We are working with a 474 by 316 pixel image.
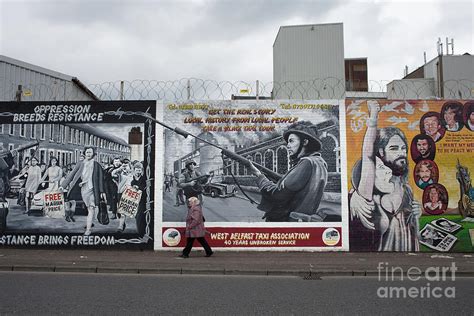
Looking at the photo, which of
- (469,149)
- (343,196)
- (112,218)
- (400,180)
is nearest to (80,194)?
(112,218)

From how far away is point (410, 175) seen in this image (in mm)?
12094

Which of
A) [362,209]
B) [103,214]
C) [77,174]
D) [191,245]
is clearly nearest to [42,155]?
[77,174]

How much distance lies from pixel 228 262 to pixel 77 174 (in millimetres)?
5186

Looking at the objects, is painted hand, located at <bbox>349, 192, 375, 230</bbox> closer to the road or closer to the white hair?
the road

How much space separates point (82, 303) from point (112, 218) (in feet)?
19.2

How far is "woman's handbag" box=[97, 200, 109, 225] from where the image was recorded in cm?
1216

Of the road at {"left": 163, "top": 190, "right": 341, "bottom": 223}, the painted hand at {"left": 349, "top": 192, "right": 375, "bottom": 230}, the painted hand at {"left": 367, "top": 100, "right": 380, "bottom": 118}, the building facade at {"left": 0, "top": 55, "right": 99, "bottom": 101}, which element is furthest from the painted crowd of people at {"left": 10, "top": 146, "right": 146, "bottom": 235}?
the painted hand at {"left": 367, "top": 100, "right": 380, "bottom": 118}

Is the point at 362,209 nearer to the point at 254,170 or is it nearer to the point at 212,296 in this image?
the point at 254,170

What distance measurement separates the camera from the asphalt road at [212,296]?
20.2 ft

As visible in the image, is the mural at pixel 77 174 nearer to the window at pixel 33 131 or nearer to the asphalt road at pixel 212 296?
the window at pixel 33 131

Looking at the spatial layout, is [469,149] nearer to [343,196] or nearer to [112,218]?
[343,196]

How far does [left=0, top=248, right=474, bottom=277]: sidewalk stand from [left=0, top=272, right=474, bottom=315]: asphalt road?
431 mm

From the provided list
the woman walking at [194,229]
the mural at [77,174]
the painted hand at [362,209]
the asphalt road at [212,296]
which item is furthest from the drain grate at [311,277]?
the mural at [77,174]

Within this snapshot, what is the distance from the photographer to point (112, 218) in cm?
1216
